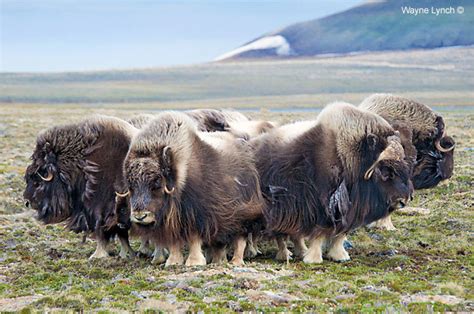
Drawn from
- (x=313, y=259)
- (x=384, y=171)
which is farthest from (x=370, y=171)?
(x=313, y=259)

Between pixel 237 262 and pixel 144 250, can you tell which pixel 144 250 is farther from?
pixel 237 262

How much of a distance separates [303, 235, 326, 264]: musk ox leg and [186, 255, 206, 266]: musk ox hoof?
1046mm

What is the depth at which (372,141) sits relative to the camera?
7.51 metres

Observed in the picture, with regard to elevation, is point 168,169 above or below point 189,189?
above

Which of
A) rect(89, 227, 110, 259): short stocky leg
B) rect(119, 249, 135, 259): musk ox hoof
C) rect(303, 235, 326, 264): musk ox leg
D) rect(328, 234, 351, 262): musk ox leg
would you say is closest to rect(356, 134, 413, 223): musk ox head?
rect(328, 234, 351, 262): musk ox leg

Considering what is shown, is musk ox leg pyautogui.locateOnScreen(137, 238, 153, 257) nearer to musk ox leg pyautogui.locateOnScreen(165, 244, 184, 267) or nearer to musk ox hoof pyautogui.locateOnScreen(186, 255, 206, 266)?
musk ox leg pyautogui.locateOnScreen(165, 244, 184, 267)

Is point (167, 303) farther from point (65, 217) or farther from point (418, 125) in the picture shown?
point (418, 125)

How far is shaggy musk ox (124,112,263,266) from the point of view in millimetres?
7000

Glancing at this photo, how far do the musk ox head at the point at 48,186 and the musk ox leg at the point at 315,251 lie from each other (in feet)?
9.01

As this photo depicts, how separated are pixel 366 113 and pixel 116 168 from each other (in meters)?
2.74

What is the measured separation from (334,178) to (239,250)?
1203mm

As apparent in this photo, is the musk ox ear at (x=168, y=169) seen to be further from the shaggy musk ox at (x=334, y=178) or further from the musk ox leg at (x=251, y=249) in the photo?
the musk ox leg at (x=251, y=249)

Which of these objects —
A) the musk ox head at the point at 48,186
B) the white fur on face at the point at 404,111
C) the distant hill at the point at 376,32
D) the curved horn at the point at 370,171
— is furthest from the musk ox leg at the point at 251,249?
the distant hill at the point at 376,32

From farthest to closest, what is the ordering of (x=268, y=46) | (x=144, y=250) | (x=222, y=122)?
(x=268, y=46), (x=222, y=122), (x=144, y=250)
